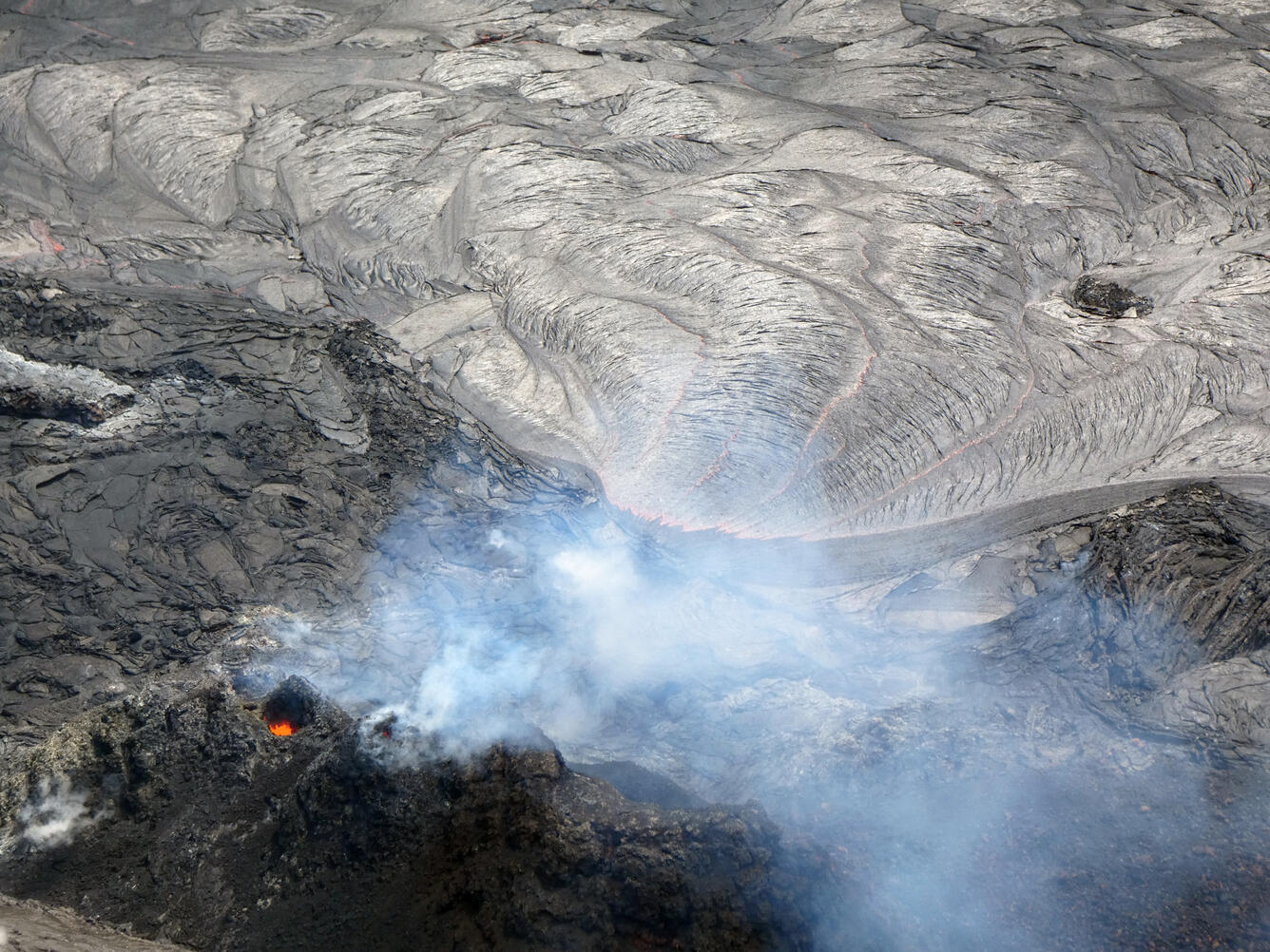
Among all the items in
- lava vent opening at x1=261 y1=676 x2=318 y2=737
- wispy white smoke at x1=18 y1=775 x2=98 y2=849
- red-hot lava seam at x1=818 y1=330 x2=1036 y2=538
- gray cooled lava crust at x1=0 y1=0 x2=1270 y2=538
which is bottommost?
wispy white smoke at x1=18 y1=775 x2=98 y2=849

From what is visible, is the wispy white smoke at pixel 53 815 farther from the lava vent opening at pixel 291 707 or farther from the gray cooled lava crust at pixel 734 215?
the gray cooled lava crust at pixel 734 215

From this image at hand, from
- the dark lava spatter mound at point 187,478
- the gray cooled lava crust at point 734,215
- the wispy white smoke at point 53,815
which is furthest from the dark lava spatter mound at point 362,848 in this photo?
the gray cooled lava crust at point 734,215

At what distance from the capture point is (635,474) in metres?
3.91

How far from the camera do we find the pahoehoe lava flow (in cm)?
256

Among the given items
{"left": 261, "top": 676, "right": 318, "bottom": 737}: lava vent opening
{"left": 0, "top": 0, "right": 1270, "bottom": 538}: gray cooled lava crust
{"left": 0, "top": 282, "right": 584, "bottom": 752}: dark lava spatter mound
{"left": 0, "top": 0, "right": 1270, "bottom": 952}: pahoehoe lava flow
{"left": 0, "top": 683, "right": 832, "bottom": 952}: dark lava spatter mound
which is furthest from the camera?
{"left": 0, "top": 0, "right": 1270, "bottom": 538}: gray cooled lava crust

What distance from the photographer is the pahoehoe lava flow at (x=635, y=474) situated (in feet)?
8.39

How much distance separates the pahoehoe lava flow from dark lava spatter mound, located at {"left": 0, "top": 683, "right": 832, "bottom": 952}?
1cm

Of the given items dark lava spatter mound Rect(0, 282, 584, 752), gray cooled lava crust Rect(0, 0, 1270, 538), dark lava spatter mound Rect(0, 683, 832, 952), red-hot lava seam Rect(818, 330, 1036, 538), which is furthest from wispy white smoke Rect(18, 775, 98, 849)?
red-hot lava seam Rect(818, 330, 1036, 538)

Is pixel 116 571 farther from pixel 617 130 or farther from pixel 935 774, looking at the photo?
pixel 617 130

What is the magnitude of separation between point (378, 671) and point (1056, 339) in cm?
334

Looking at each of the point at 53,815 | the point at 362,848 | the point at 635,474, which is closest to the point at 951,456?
the point at 635,474

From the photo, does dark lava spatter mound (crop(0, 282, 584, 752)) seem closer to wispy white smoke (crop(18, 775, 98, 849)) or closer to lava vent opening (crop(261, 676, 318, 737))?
wispy white smoke (crop(18, 775, 98, 849))

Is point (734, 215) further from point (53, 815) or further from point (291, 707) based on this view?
point (53, 815)

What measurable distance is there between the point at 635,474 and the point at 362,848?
1.88 metres
